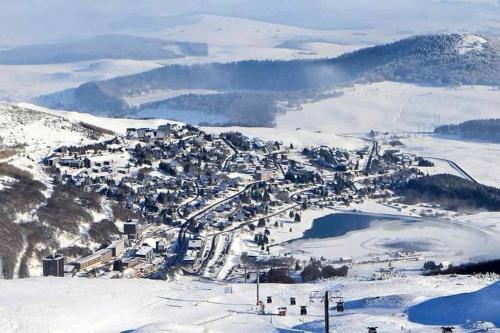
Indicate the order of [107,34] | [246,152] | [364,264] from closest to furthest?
1. [364,264]
2. [246,152]
3. [107,34]

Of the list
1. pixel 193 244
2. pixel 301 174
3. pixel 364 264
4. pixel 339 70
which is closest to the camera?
pixel 364 264

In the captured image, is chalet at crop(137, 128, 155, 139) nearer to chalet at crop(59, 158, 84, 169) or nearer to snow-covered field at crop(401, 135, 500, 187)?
chalet at crop(59, 158, 84, 169)

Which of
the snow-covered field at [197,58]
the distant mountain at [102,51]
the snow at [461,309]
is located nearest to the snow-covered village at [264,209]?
the snow at [461,309]

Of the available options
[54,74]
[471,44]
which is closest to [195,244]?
[471,44]

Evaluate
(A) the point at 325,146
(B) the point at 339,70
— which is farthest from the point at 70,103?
(A) the point at 325,146

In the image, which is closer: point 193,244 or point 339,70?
point 193,244

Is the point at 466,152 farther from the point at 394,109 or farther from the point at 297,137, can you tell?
the point at 394,109

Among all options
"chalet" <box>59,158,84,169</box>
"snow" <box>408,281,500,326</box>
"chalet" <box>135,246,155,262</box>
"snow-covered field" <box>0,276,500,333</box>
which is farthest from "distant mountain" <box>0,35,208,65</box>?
"snow" <box>408,281,500,326</box>

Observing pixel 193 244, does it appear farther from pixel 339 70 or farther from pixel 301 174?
pixel 339 70

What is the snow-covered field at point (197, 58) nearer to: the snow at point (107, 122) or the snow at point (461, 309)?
the snow at point (107, 122)
